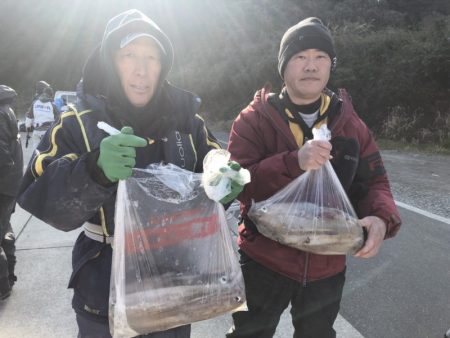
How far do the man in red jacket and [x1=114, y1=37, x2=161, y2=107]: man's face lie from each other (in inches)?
20.9

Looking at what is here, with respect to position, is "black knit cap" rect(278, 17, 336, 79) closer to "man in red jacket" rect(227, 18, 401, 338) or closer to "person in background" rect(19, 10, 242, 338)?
"man in red jacket" rect(227, 18, 401, 338)

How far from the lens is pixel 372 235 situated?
164 centimetres

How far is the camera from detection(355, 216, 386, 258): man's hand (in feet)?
5.37

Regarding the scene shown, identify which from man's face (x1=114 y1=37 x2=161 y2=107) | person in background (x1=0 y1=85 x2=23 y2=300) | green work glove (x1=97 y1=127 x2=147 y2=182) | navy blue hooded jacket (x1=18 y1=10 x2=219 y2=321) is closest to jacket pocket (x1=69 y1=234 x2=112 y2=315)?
navy blue hooded jacket (x1=18 y1=10 x2=219 y2=321)

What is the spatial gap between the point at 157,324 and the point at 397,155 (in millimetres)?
9479

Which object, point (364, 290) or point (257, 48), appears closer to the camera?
point (364, 290)

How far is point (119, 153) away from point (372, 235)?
1.10 metres

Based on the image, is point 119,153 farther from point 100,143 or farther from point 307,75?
point 307,75

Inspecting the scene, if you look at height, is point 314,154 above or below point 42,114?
above

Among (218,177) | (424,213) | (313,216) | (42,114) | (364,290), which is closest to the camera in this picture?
(218,177)

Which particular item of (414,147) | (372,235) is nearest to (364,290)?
(372,235)

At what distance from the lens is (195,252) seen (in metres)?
1.40

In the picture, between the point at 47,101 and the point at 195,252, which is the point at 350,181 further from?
the point at 47,101

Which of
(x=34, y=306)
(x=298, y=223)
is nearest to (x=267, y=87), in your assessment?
(x=298, y=223)
